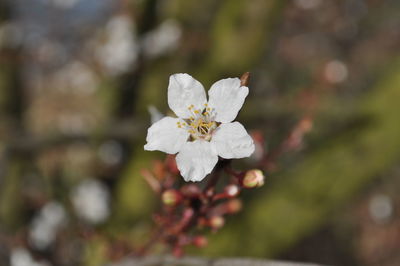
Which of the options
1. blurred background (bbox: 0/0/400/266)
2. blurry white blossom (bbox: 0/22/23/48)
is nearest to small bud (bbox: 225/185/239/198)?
blurred background (bbox: 0/0/400/266)

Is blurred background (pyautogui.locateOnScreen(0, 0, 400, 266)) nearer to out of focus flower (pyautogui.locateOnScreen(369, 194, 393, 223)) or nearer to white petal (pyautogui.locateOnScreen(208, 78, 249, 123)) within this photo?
white petal (pyautogui.locateOnScreen(208, 78, 249, 123))

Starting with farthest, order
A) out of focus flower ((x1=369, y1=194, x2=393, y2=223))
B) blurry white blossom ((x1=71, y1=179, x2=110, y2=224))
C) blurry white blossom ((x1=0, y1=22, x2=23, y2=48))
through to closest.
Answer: out of focus flower ((x1=369, y1=194, x2=393, y2=223)) → blurry white blossom ((x1=0, y1=22, x2=23, y2=48)) → blurry white blossom ((x1=71, y1=179, x2=110, y2=224))

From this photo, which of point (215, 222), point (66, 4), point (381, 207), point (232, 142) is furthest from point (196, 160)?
point (66, 4)

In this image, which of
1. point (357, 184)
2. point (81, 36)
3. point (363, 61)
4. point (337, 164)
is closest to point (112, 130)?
point (337, 164)

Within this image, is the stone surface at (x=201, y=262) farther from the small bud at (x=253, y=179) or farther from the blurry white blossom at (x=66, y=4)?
the blurry white blossom at (x=66, y=4)

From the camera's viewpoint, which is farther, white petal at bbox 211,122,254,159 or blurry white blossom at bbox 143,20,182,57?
blurry white blossom at bbox 143,20,182,57

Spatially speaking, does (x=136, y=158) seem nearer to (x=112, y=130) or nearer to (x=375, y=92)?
(x=112, y=130)
